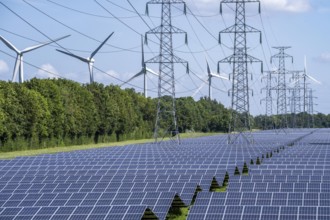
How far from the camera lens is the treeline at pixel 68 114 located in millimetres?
74562

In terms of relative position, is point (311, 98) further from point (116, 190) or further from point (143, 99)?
point (116, 190)

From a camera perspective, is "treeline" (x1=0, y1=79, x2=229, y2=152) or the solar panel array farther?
"treeline" (x1=0, y1=79, x2=229, y2=152)

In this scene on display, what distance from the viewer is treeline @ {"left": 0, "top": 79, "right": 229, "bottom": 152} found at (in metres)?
74.6

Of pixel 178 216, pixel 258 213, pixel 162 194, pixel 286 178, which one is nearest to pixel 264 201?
pixel 258 213

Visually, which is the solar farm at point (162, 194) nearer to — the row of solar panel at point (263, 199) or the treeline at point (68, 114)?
the row of solar panel at point (263, 199)

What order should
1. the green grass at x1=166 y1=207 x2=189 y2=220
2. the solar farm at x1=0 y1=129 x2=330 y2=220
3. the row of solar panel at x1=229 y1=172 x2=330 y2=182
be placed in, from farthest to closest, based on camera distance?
the row of solar panel at x1=229 y1=172 x2=330 y2=182 → the green grass at x1=166 y1=207 x2=189 y2=220 → the solar farm at x1=0 y1=129 x2=330 y2=220

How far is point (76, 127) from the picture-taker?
90.0m

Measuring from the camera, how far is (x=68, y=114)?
291ft

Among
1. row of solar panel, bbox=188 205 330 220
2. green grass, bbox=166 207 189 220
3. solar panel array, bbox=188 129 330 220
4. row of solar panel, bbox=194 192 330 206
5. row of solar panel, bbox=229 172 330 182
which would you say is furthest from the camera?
row of solar panel, bbox=229 172 330 182

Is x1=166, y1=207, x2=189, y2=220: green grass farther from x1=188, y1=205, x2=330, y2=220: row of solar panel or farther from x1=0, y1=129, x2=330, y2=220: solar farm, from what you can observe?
x1=188, y1=205, x2=330, y2=220: row of solar panel

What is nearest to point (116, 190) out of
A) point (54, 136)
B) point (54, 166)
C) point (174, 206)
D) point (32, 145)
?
point (174, 206)

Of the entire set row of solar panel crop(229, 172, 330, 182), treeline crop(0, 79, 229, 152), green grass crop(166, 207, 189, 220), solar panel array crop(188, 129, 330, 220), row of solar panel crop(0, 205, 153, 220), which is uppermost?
treeline crop(0, 79, 229, 152)

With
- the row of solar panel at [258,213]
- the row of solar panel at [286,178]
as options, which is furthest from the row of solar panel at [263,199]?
the row of solar panel at [286,178]

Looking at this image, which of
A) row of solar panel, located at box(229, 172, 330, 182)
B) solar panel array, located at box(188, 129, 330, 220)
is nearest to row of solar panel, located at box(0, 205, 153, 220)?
solar panel array, located at box(188, 129, 330, 220)
